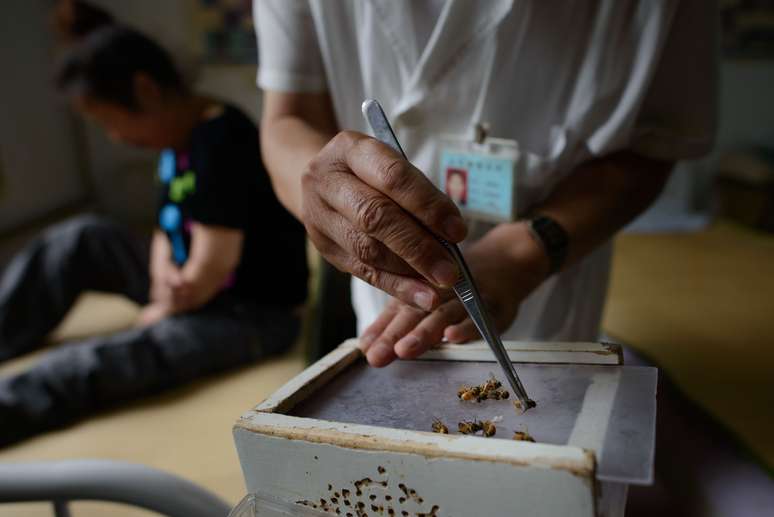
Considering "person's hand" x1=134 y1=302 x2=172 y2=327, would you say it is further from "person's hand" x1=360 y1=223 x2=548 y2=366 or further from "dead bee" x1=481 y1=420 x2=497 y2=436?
"dead bee" x1=481 y1=420 x2=497 y2=436

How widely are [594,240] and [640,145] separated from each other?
0.43ft

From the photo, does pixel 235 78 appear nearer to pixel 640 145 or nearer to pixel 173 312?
pixel 173 312

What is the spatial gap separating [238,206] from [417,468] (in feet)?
3.47

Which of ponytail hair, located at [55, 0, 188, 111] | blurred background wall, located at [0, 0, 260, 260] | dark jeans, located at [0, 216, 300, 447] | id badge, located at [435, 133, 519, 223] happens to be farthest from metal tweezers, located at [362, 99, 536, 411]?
blurred background wall, located at [0, 0, 260, 260]

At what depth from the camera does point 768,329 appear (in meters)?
1.55

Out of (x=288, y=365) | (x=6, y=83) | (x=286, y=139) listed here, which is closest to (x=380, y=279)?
(x=286, y=139)

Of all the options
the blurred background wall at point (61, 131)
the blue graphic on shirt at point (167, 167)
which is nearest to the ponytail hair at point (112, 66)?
the blue graphic on shirt at point (167, 167)

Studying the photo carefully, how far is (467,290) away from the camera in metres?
0.45

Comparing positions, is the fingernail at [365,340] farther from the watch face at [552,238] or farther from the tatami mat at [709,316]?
the tatami mat at [709,316]

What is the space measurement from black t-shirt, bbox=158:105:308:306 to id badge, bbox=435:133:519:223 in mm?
674

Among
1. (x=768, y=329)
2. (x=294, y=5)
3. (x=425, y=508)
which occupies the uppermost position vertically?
(x=294, y=5)

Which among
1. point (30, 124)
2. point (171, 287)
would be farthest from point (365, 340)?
point (30, 124)

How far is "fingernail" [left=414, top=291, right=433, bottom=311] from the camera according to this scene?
0.47 m

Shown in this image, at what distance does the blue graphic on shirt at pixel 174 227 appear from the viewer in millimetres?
1421
